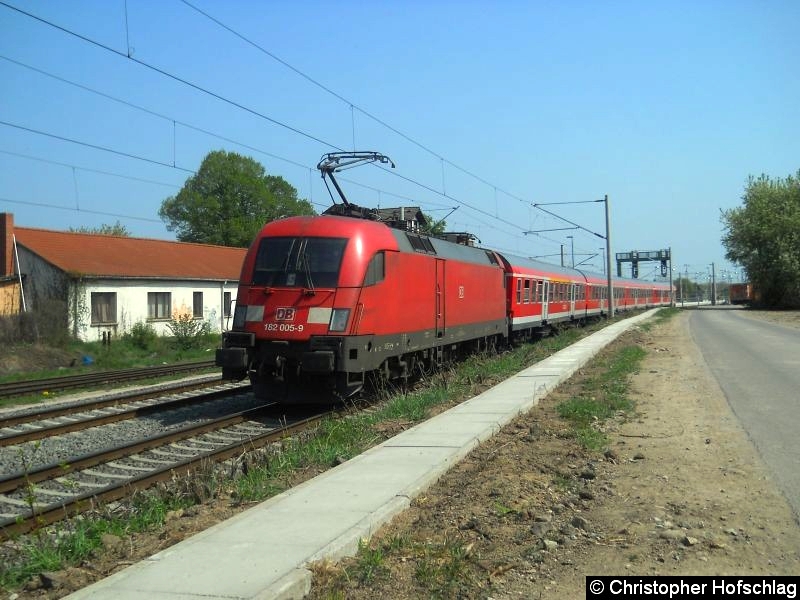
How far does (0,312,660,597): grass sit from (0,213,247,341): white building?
20.1 m

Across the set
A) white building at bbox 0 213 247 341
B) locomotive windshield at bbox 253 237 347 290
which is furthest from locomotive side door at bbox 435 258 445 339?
white building at bbox 0 213 247 341

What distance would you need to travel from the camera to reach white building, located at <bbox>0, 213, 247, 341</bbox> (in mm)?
29094

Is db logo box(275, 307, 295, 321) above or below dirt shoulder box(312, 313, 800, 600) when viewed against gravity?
above

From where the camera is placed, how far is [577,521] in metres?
5.69

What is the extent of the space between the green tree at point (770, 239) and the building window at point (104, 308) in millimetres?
56898

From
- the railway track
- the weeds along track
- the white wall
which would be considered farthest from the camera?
the white wall

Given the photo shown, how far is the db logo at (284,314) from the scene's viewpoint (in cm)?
1197

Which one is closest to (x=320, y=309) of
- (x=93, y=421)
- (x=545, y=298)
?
(x=93, y=421)

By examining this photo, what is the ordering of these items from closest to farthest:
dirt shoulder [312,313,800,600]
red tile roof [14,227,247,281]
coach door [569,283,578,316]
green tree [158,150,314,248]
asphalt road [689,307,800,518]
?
1. dirt shoulder [312,313,800,600]
2. asphalt road [689,307,800,518]
3. red tile roof [14,227,247,281]
4. coach door [569,283,578,316]
5. green tree [158,150,314,248]

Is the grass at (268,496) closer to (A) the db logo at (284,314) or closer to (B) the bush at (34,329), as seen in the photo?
(A) the db logo at (284,314)

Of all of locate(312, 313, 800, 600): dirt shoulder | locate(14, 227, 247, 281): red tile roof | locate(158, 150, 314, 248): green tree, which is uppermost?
locate(158, 150, 314, 248): green tree

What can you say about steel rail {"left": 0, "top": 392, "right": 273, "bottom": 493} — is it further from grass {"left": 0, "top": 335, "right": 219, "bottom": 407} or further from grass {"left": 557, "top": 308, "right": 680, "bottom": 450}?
grass {"left": 0, "top": 335, "right": 219, "bottom": 407}

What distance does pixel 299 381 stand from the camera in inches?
482

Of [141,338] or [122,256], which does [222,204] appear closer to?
[122,256]
